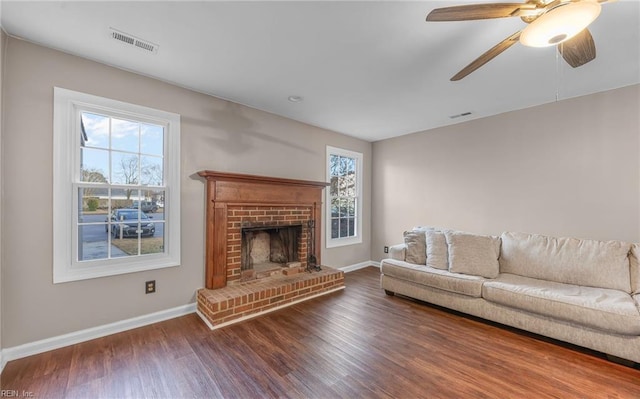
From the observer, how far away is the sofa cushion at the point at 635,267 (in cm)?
235

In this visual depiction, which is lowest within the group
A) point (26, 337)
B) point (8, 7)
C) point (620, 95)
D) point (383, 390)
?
point (383, 390)

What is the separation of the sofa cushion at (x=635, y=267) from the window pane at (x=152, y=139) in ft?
15.6

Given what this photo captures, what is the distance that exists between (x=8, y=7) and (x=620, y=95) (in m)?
5.37

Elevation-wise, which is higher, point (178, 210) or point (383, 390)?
point (178, 210)

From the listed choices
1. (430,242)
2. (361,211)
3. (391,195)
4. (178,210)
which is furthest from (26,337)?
(391,195)

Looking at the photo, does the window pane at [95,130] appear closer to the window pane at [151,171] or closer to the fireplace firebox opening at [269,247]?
the window pane at [151,171]

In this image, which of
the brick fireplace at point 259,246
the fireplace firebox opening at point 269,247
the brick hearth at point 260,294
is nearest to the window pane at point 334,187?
the brick fireplace at point 259,246

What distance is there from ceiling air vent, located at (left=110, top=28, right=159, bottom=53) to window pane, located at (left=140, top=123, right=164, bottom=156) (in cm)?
82

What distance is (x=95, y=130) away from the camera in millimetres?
2412

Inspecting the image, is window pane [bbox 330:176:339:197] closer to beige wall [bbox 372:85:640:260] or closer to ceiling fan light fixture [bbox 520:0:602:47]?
beige wall [bbox 372:85:640:260]

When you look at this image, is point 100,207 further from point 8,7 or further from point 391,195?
point 391,195

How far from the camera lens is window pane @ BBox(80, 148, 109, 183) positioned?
2352 mm

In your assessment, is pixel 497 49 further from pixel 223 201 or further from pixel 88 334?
pixel 88 334

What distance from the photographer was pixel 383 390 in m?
1.72
